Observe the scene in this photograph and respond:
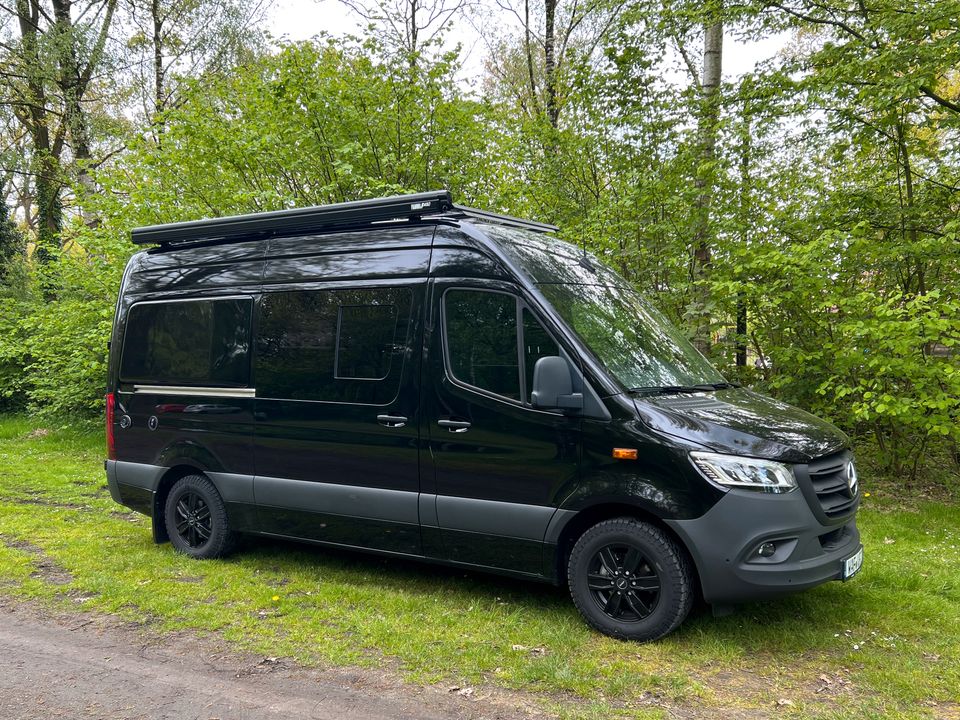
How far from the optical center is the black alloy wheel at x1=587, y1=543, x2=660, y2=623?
4.77 meters

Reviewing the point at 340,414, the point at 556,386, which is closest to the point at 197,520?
the point at 340,414

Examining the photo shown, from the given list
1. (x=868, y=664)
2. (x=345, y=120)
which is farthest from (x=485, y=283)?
(x=345, y=120)

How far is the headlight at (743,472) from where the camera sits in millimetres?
4504

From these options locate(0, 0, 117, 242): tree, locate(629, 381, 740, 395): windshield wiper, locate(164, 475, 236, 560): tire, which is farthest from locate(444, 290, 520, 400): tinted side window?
locate(0, 0, 117, 242): tree

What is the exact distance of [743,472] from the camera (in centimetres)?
451

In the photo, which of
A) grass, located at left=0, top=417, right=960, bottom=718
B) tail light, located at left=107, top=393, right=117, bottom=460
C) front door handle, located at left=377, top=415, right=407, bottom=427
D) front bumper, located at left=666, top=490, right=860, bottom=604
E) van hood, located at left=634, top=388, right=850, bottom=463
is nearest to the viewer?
grass, located at left=0, top=417, right=960, bottom=718

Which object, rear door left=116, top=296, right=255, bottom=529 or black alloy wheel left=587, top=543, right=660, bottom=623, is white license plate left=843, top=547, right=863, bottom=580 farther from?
rear door left=116, top=296, right=255, bottom=529

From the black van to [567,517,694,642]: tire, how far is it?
0.01 meters

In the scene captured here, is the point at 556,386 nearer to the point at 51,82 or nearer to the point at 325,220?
the point at 325,220

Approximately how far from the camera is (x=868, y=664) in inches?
177

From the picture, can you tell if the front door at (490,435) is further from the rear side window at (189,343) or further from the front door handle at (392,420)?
the rear side window at (189,343)

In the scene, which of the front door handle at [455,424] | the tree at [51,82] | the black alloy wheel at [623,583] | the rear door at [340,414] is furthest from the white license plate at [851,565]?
the tree at [51,82]

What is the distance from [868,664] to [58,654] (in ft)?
15.5

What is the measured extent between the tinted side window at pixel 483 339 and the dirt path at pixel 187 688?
1.91 m
